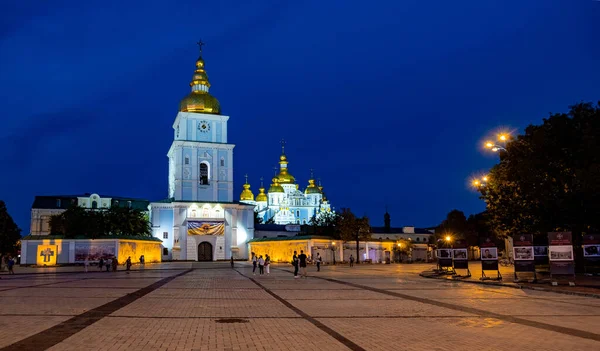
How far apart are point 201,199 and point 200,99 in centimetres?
1562

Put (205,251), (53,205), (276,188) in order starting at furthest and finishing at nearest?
(276,188) → (53,205) → (205,251)

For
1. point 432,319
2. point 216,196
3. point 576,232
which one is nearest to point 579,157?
point 576,232

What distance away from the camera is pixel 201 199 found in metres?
82.1

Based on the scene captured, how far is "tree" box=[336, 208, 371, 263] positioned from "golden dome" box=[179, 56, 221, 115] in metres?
28.4

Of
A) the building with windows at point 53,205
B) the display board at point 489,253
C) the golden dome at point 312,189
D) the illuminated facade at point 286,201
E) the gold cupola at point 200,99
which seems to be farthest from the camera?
the golden dome at point 312,189

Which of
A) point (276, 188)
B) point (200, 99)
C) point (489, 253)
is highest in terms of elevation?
point (200, 99)

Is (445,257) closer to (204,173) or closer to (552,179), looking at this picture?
(552,179)

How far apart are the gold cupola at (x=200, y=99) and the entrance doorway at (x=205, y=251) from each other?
66.6 feet

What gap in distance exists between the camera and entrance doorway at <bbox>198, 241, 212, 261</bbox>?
80537mm

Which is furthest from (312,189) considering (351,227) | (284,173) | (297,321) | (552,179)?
(297,321)

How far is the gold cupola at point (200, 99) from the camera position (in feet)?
277

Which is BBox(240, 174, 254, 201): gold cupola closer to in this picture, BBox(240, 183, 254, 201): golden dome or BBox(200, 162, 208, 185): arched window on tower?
BBox(240, 183, 254, 201): golden dome

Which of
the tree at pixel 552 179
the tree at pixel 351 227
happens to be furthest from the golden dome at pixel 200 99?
the tree at pixel 552 179

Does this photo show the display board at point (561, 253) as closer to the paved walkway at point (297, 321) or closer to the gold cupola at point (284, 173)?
the paved walkway at point (297, 321)
